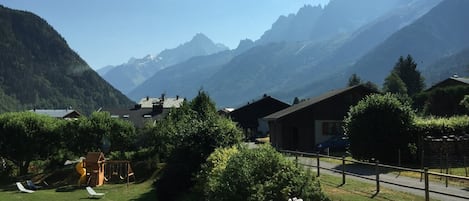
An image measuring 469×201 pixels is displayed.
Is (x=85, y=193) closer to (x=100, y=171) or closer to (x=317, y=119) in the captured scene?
(x=100, y=171)

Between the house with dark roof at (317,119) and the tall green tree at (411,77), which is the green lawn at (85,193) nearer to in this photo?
the house with dark roof at (317,119)

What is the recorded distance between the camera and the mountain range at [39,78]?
7062 inches

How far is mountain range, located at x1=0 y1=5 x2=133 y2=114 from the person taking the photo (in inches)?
7062

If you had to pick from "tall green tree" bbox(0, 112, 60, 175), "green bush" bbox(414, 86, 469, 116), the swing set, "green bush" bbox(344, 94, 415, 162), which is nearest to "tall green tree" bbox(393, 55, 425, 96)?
"green bush" bbox(414, 86, 469, 116)

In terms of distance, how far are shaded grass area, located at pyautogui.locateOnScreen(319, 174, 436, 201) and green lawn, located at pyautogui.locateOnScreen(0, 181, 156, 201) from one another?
932 cm

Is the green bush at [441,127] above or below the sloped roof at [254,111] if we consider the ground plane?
below

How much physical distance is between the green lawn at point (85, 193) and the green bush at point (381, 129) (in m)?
12.1

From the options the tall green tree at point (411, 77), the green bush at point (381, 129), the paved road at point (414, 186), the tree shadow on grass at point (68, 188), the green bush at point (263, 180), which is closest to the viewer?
the green bush at point (263, 180)

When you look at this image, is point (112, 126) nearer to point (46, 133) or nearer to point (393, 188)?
point (46, 133)

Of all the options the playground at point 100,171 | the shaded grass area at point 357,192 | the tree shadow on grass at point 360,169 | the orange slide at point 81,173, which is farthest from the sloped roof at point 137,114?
the shaded grass area at point 357,192

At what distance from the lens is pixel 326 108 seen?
1999 inches

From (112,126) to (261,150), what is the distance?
3205 centimetres

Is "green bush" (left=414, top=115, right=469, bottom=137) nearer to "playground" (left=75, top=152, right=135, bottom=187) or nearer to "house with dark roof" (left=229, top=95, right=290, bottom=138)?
"playground" (left=75, top=152, right=135, bottom=187)

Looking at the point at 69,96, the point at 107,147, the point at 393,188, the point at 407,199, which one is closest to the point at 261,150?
the point at 407,199
